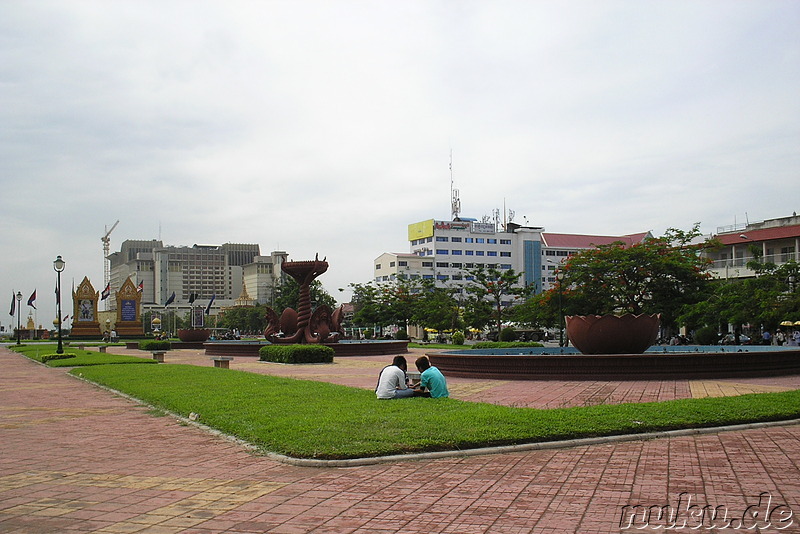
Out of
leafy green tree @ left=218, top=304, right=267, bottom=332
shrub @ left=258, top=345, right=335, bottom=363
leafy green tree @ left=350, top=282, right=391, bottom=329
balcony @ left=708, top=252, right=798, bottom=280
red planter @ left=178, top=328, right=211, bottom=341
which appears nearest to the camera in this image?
Answer: shrub @ left=258, top=345, right=335, bottom=363

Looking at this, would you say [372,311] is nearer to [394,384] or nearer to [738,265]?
[738,265]

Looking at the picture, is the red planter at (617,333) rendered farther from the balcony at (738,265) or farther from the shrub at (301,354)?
the balcony at (738,265)

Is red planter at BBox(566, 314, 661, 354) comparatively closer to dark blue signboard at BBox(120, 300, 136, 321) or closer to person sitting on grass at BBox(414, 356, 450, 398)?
person sitting on grass at BBox(414, 356, 450, 398)

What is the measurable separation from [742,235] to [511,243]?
56079mm

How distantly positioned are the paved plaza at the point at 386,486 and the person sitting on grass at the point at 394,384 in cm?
324

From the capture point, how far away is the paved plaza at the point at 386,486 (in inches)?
228

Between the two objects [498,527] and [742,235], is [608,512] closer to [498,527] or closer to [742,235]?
[498,527]

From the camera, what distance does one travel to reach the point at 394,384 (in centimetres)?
1248

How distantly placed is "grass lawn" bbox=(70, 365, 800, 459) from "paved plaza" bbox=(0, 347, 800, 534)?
359 millimetres

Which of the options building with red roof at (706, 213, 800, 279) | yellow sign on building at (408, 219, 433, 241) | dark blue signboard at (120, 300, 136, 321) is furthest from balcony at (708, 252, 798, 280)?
dark blue signboard at (120, 300, 136, 321)

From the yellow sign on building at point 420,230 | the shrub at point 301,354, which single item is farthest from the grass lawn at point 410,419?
the yellow sign on building at point 420,230

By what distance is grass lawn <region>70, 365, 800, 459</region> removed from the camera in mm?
8602

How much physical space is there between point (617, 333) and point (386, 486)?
→ 12766 mm

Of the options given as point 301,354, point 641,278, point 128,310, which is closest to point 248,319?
point 128,310
